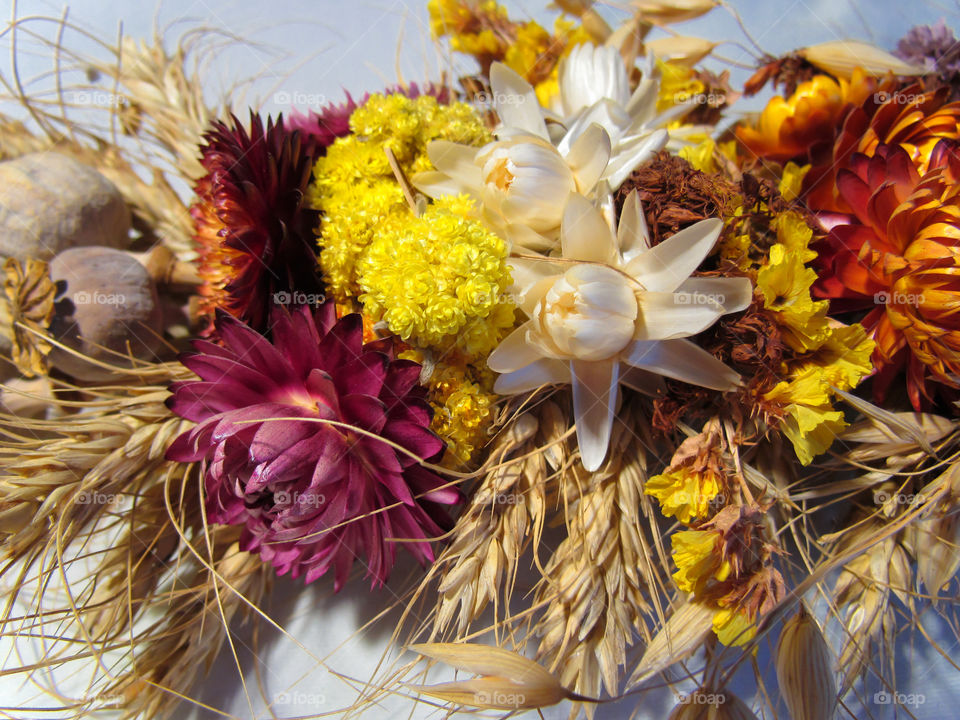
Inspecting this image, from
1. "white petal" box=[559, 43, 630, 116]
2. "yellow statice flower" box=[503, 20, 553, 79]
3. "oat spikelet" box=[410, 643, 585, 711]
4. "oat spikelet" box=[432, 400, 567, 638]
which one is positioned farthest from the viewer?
"yellow statice flower" box=[503, 20, 553, 79]

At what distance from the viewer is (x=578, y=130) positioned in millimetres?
598

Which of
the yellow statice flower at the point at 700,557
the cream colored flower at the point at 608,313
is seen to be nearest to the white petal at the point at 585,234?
the cream colored flower at the point at 608,313

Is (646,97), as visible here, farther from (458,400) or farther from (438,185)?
(458,400)

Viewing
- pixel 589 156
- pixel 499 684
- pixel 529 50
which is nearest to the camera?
pixel 499 684

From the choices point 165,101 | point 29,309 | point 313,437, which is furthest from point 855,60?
point 29,309

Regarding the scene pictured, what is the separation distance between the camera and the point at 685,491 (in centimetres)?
50

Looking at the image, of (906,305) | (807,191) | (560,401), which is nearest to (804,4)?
(807,191)

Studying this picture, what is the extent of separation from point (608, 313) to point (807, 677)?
0.33m

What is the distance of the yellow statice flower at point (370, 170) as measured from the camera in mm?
561

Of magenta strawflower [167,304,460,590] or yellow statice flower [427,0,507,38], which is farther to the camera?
yellow statice flower [427,0,507,38]

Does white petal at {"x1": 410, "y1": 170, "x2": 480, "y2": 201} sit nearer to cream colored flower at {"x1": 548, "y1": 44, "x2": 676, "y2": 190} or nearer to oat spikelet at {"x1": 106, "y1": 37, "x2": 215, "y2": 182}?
cream colored flower at {"x1": 548, "y1": 44, "x2": 676, "y2": 190}

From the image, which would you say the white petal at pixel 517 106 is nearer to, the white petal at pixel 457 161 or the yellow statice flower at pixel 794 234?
the white petal at pixel 457 161

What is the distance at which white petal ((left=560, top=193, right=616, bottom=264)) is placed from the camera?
500 mm

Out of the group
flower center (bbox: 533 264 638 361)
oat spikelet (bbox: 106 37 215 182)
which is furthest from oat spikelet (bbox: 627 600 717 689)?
oat spikelet (bbox: 106 37 215 182)
